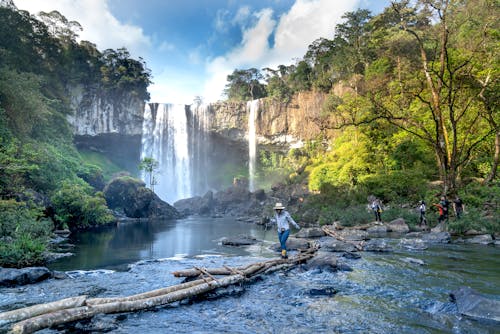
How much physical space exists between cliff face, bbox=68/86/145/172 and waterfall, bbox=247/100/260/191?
Result: 19.2m

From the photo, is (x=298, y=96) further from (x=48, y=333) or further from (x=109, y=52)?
(x=48, y=333)

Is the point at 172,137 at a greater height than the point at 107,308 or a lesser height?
greater

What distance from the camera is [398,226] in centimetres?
1783

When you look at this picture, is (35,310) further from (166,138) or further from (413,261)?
(166,138)

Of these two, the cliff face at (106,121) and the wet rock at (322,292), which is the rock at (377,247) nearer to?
the wet rock at (322,292)

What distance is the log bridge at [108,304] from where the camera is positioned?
4.59m

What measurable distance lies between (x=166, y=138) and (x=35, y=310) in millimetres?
52629

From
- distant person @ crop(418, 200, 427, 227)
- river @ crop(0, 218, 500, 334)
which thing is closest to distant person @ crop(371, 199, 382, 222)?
distant person @ crop(418, 200, 427, 227)

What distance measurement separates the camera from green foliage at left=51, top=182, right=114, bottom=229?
2316 centimetres

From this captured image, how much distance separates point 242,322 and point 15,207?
14.3 meters

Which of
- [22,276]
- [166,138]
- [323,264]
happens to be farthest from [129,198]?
[323,264]

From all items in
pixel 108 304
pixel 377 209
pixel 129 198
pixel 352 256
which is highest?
pixel 129 198

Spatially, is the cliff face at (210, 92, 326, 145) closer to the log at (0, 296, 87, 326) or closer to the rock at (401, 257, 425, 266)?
the rock at (401, 257, 425, 266)

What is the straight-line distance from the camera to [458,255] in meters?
10.7
